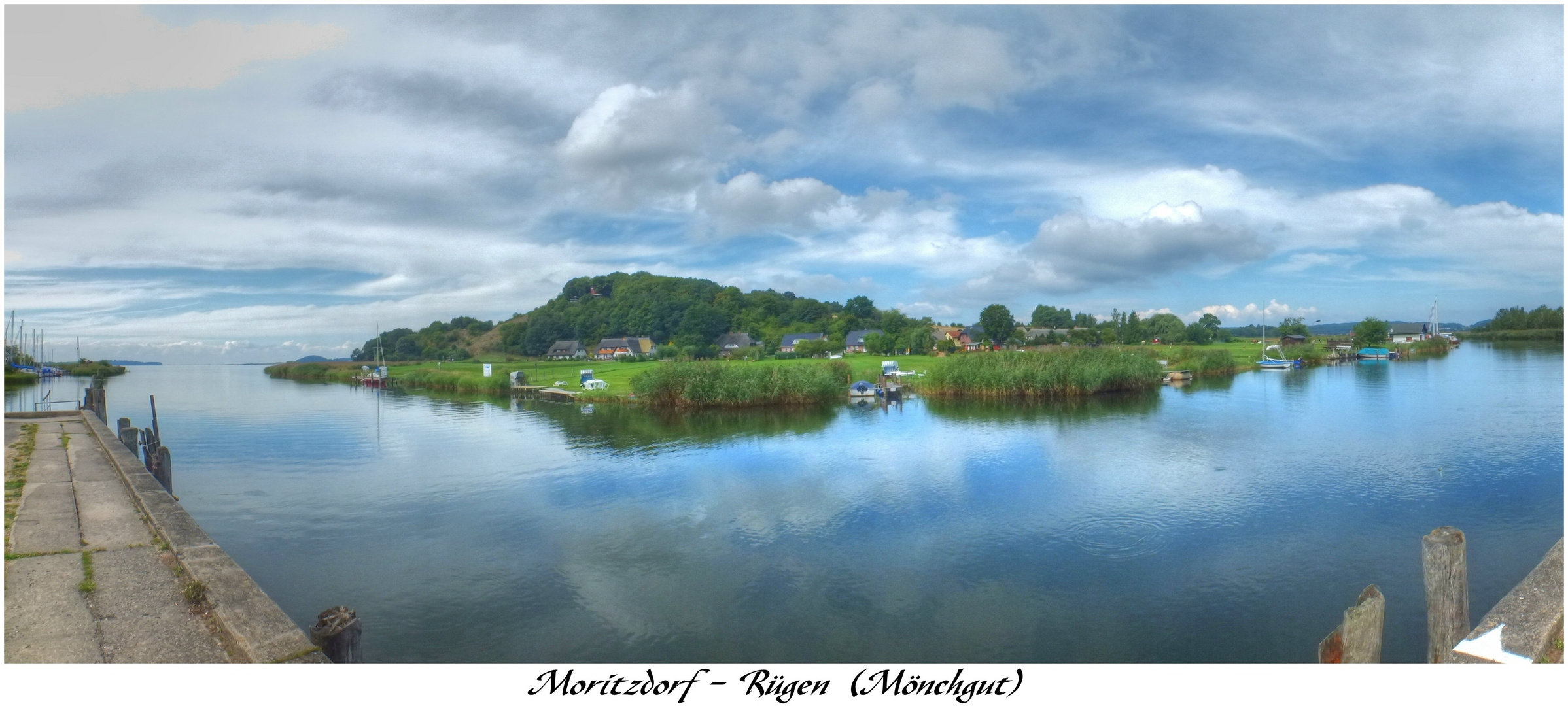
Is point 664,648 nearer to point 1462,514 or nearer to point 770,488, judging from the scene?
point 770,488

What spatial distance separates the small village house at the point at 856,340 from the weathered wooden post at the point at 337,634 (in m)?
77.4

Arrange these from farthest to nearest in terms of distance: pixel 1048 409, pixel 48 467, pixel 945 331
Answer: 1. pixel 945 331
2. pixel 1048 409
3. pixel 48 467

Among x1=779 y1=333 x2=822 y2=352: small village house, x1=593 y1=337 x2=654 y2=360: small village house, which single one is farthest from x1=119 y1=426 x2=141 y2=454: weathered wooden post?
x1=779 y1=333 x2=822 y2=352: small village house

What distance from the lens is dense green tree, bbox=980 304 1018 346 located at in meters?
87.8

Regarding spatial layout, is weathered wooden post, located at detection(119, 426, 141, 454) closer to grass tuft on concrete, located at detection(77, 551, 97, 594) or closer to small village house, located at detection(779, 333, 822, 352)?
grass tuft on concrete, located at detection(77, 551, 97, 594)

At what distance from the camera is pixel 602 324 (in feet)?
275

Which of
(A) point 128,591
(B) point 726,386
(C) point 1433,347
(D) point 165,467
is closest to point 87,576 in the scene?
(A) point 128,591

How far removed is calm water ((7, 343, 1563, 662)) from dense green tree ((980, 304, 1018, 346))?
61.7 meters

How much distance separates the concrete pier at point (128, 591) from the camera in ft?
18.0

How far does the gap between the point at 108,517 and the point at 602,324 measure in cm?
7577

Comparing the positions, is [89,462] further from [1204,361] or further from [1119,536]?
[1204,361]

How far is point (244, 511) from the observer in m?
14.7

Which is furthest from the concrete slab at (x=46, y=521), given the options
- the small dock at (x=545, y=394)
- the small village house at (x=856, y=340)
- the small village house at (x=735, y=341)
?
the small village house at (x=735, y=341)

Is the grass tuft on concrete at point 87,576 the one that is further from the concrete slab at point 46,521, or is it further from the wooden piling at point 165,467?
the wooden piling at point 165,467
